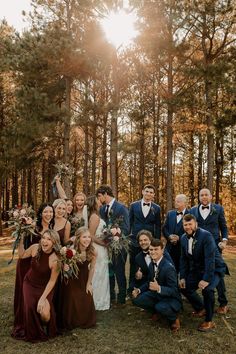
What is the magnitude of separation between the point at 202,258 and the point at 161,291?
0.86 meters

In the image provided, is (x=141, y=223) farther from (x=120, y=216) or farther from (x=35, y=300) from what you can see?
(x=35, y=300)

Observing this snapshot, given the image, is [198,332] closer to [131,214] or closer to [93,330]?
[93,330]

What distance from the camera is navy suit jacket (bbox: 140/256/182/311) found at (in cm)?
555

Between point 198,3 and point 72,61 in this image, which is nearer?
point 198,3

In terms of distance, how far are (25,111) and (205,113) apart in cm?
789

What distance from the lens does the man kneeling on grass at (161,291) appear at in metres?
5.54

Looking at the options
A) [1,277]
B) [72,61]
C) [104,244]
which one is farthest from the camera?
[72,61]

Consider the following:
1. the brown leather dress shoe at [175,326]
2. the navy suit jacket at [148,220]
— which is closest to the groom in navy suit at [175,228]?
the navy suit jacket at [148,220]

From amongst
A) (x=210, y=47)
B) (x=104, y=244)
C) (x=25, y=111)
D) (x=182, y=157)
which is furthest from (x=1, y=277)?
(x=182, y=157)

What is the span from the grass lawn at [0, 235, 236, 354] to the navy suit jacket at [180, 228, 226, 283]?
744 millimetres

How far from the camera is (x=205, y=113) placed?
638 inches

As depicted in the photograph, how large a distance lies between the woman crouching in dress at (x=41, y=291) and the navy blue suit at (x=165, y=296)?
1316 mm

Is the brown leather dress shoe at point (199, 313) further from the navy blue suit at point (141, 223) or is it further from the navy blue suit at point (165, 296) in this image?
the navy blue suit at point (141, 223)

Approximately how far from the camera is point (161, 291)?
5.54 m
